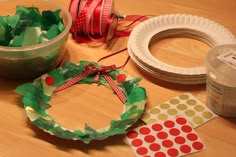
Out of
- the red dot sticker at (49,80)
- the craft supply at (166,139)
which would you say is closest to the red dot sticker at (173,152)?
the craft supply at (166,139)

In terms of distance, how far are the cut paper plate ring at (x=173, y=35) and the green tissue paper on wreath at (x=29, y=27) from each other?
0.16 metres

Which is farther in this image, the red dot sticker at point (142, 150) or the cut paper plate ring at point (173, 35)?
the cut paper plate ring at point (173, 35)

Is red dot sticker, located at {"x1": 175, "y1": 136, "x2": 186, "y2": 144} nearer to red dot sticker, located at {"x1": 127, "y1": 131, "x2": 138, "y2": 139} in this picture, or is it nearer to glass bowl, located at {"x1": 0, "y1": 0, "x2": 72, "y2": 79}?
red dot sticker, located at {"x1": 127, "y1": 131, "x2": 138, "y2": 139}

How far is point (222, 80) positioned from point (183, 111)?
93mm

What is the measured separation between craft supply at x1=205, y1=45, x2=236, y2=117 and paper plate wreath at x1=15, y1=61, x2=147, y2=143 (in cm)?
12

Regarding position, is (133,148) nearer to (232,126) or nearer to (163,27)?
(232,126)

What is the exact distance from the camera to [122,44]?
→ 0.83m

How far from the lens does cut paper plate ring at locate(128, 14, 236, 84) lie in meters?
0.72

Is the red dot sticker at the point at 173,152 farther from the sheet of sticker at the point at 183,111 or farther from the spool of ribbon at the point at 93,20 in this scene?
the spool of ribbon at the point at 93,20

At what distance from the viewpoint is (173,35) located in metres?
0.85

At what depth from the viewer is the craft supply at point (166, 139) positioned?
0.60m

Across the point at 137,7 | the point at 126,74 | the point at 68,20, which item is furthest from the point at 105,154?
the point at 137,7

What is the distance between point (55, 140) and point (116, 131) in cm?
10

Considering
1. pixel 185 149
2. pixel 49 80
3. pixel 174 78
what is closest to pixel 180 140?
pixel 185 149
